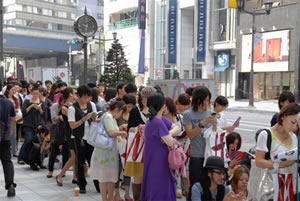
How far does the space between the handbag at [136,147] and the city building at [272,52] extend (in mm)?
23983

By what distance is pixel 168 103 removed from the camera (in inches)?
197

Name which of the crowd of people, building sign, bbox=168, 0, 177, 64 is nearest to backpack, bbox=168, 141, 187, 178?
the crowd of people

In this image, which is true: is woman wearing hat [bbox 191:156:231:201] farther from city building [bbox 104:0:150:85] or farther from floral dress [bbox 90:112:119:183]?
city building [bbox 104:0:150:85]

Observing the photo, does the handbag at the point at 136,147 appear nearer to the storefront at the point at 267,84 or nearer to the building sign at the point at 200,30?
the storefront at the point at 267,84

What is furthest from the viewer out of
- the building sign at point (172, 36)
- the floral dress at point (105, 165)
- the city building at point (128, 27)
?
the city building at point (128, 27)

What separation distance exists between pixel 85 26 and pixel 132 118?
6.06m

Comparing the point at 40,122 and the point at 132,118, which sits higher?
the point at 132,118

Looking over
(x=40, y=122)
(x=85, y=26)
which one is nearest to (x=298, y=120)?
(x=40, y=122)

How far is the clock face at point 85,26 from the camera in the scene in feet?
33.0

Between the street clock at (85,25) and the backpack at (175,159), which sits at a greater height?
the street clock at (85,25)

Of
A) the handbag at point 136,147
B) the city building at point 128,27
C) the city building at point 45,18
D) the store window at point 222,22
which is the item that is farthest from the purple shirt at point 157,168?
the city building at point 45,18

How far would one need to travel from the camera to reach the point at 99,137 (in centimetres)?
504

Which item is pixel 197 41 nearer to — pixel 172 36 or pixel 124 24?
pixel 172 36

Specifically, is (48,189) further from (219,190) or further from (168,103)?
(219,190)
